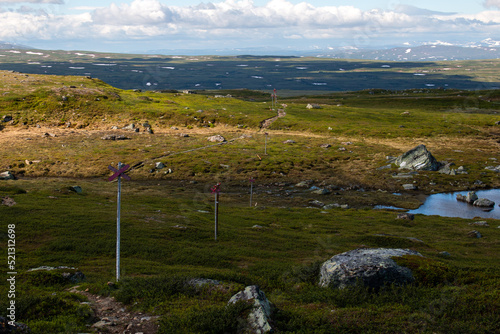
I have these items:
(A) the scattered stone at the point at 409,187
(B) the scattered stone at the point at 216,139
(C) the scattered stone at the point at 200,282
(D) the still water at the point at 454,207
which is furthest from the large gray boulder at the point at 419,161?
(C) the scattered stone at the point at 200,282

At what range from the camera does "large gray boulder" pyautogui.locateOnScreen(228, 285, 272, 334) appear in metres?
17.2

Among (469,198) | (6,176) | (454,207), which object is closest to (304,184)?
(454,207)

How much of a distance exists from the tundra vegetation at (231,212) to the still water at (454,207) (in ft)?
8.84

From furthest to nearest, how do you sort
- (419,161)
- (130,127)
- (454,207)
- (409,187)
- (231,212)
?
1. (130,127)
2. (419,161)
3. (409,187)
4. (454,207)
5. (231,212)

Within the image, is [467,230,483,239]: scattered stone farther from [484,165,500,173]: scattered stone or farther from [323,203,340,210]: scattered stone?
[484,165,500,173]: scattered stone

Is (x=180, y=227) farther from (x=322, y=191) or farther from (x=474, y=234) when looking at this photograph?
(x=322, y=191)

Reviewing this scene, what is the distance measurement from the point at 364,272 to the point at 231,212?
112ft

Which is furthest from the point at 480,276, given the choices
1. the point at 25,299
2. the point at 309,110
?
the point at 309,110

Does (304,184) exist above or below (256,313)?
below

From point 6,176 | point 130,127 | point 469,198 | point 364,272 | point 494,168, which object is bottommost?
point 469,198

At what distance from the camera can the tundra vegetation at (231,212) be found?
1997cm

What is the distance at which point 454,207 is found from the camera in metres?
67.9

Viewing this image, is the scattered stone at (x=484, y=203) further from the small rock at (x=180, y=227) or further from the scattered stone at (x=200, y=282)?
the scattered stone at (x=200, y=282)

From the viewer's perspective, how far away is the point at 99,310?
20578mm
